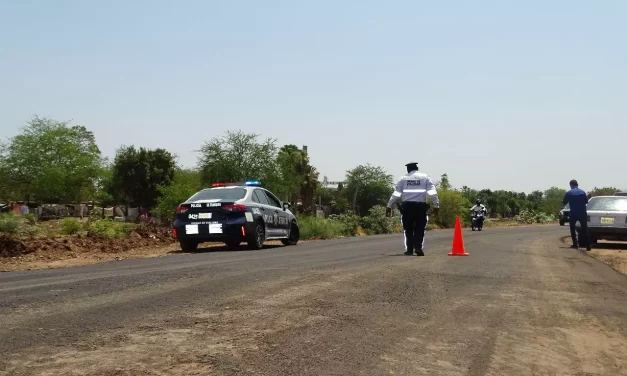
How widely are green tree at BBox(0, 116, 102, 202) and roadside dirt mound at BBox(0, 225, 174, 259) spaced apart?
45.2 meters

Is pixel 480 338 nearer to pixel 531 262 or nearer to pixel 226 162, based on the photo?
pixel 531 262

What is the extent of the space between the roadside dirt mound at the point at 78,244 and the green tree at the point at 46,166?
148 ft

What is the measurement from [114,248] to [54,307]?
10.7 meters

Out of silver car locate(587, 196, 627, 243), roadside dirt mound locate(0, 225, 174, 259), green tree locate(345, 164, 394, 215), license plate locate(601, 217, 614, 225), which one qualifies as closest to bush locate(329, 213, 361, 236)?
roadside dirt mound locate(0, 225, 174, 259)

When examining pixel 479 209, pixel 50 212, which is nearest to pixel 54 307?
pixel 479 209

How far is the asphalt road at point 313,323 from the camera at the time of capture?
4129mm

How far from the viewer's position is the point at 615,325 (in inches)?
221

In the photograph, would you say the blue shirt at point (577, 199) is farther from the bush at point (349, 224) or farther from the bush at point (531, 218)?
the bush at point (531, 218)

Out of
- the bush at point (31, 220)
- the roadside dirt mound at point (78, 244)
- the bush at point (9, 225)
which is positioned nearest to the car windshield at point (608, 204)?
the roadside dirt mound at point (78, 244)

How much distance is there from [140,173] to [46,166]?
42.4 feet

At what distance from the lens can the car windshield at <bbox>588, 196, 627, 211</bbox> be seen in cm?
1862

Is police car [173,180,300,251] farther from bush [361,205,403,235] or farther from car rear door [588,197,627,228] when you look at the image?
bush [361,205,403,235]

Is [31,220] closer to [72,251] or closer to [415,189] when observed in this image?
[72,251]

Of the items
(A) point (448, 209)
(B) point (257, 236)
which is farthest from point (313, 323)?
(A) point (448, 209)
